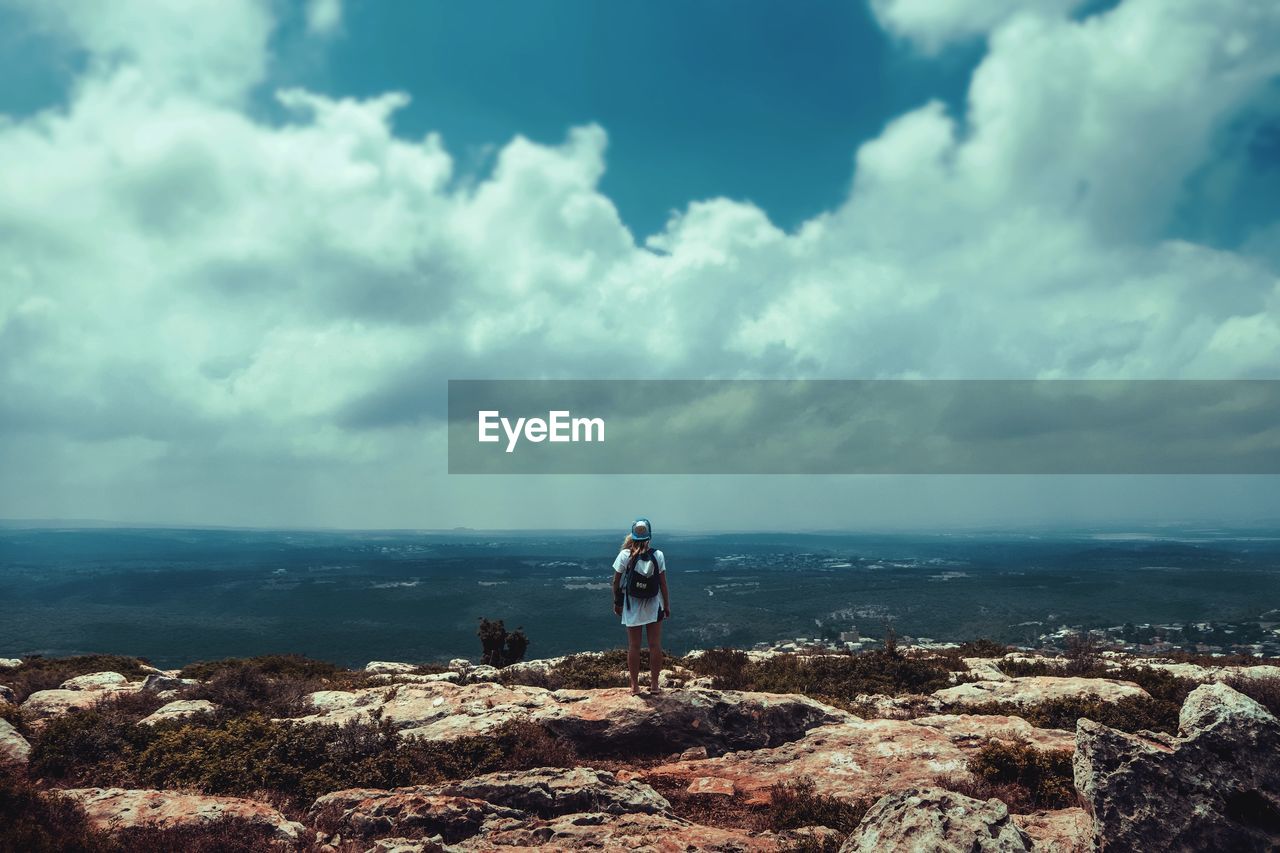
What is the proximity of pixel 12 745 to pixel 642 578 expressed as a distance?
35.3 feet

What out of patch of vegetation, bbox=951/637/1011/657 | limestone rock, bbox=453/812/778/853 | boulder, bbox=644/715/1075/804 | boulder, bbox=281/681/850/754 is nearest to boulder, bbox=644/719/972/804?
boulder, bbox=644/715/1075/804

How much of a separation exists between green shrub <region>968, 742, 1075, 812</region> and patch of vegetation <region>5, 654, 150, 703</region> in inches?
849

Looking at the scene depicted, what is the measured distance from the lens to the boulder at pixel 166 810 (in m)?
7.88

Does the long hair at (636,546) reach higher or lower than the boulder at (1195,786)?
higher

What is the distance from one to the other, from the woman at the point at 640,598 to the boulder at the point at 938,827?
6178 millimetres

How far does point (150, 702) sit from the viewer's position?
539 inches

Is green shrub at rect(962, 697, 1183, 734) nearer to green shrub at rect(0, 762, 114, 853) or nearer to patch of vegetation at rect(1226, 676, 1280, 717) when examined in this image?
patch of vegetation at rect(1226, 676, 1280, 717)

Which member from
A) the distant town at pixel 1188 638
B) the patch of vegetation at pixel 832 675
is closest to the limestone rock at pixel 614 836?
the patch of vegetation at pixel 832 675

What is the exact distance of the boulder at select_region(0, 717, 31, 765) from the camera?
1016cm

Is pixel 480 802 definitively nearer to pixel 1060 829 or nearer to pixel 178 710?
pixel 1060 829

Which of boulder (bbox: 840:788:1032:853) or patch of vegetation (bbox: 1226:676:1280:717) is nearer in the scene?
boulder (bbox: 840:788:1032:853)

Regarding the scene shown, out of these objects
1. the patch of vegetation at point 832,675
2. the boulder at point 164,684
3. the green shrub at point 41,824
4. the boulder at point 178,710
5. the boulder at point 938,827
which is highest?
the boulder at point 938,827

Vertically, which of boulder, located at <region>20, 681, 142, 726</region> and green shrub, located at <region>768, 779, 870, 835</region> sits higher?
green shrub, located at <region>768, 779, 870, 835</region>

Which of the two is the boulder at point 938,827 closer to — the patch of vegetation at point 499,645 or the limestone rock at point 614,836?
the limestone rock at point 614,836
